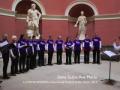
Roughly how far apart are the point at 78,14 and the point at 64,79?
1155 cm

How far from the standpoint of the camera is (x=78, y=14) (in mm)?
21531

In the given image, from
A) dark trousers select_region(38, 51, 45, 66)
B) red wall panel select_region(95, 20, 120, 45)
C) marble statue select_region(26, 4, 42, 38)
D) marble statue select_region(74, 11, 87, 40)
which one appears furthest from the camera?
red wall panel select_region(95, 20, 120, 45)

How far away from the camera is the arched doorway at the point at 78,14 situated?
20781 millimetres

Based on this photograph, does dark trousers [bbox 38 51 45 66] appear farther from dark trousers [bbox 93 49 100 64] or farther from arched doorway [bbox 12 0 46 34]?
arched doorway [bbox 12 0 46 34]

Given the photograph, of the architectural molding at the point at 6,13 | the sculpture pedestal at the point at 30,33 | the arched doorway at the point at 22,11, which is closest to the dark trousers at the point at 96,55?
the sculpture pedestal at the point at 30,33

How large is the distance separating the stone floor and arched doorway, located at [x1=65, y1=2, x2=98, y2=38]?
8311 millimetres

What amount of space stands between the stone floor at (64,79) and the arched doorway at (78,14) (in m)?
8.31

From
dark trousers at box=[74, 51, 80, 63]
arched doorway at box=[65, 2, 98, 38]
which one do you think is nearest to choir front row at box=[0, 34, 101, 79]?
dark trousers at box=[74, 51, 80, 63]

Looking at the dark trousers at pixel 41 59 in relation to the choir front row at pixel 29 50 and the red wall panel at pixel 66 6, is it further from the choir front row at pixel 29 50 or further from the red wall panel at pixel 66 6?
the red wall panel at pixel 66 6

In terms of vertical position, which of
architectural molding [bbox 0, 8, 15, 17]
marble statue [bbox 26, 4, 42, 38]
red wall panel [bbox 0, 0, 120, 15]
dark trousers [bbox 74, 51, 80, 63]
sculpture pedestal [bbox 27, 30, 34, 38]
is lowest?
dark trousers [bbox 74, 51, 80, 63]

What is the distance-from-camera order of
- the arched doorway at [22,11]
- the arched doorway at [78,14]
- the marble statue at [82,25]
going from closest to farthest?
1. the marble statue at [82,25]
2. the arched doorway at [22,11]
3. the arched doorway at [78,14]

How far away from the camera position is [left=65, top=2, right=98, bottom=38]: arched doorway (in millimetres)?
20781

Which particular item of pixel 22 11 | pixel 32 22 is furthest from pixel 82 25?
pixel 22 11

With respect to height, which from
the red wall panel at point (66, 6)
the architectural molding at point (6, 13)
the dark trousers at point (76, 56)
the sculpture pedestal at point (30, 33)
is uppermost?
the red wall panel at point (66, 6)
